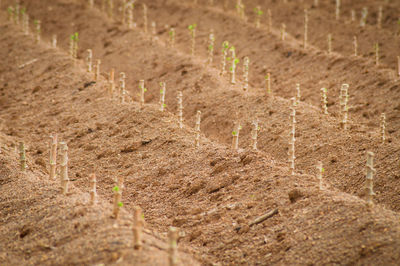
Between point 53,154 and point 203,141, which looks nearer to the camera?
point 53,154

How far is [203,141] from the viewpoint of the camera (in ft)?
35.7

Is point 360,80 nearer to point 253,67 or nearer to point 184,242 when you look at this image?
point 253,67

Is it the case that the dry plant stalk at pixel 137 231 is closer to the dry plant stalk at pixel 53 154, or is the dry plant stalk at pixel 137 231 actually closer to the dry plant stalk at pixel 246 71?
the dry plant stalk at pixel 53 154

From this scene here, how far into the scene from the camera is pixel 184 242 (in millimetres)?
8109

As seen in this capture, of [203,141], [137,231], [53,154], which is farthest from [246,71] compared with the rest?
[137,231]

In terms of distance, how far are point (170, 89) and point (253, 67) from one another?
3.53 meters

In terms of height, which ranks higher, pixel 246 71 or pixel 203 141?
pixel 246 71

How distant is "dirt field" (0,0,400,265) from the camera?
23.6ft

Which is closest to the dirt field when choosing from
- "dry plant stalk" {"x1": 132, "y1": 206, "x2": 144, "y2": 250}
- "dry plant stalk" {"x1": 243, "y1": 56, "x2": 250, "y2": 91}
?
"dry plant stalk" {"x1": 132, "y1": 206, "x2": 144, "y2": 250}

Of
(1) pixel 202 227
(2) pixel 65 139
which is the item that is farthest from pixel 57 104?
(1) pixel 202 227

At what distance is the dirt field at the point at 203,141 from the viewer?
7.21 meters

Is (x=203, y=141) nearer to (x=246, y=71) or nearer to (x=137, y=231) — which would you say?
(x=246, y=71)

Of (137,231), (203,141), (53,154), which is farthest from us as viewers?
(203,141)

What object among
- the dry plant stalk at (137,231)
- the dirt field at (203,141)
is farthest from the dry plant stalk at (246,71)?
the dry plant stalk at (137,231)
